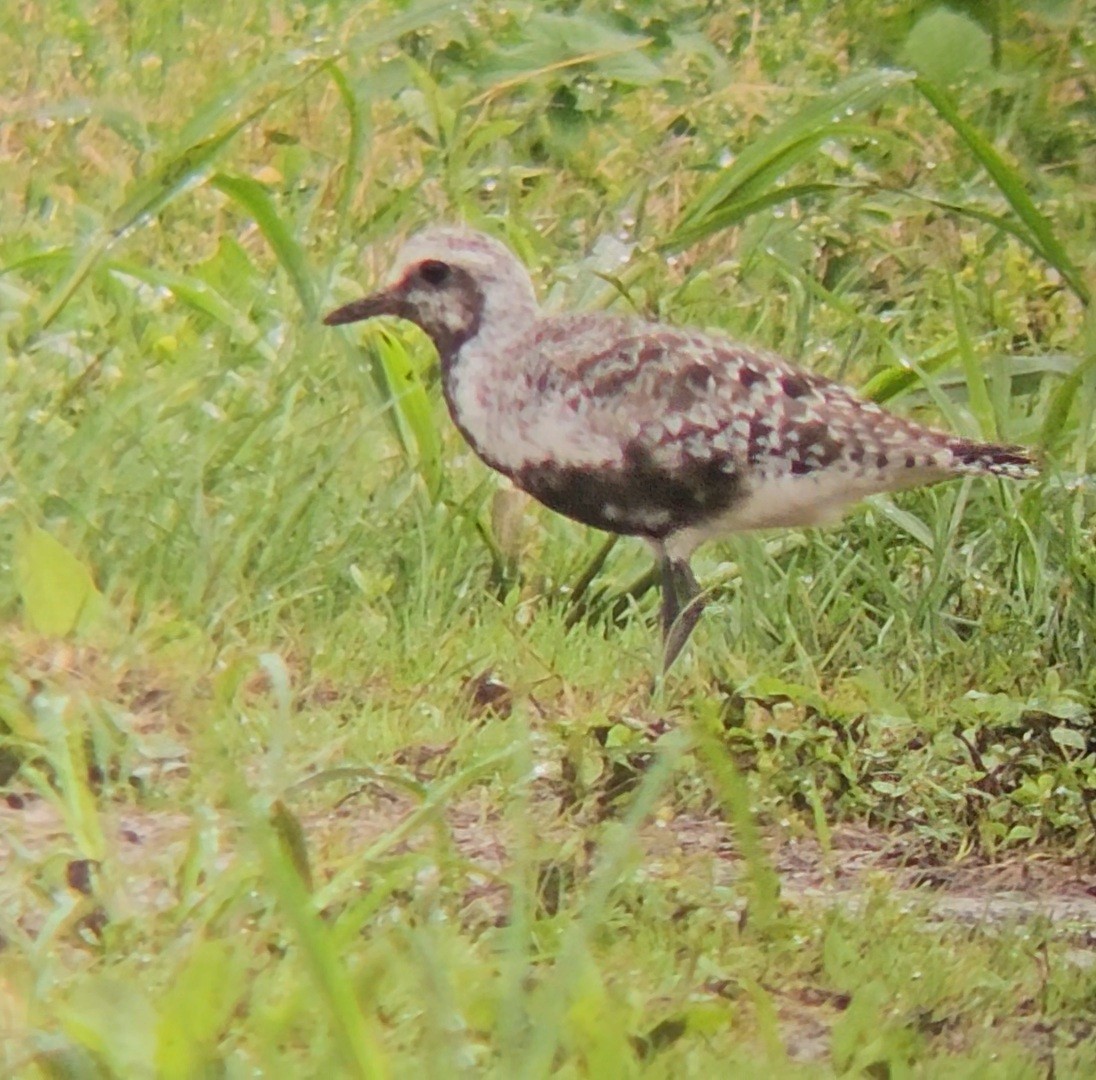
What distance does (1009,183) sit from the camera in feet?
13.6

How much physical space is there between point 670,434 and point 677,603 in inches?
10.9

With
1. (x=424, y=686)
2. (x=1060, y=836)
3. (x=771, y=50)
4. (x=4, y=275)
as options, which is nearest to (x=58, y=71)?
(x=4, y=275)

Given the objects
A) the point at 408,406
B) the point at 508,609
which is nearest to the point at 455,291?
the point at 408,406

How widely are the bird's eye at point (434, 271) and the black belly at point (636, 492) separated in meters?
0.38

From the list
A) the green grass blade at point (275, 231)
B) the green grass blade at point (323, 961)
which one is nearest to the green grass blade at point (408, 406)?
the green grass blade at point (275, 231)

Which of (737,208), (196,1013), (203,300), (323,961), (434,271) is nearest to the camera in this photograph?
(323,961)

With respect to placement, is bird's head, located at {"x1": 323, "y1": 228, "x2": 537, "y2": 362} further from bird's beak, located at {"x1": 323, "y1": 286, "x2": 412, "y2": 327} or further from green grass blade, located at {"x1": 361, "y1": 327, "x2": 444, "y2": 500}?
green grass blade, located at {"x1": 361, "y1": 327, "x2": 444, "y2": 500}

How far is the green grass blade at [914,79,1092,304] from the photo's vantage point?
4.08m

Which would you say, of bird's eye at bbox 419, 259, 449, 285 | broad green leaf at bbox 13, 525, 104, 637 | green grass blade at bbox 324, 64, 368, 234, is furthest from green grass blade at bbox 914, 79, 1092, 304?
broad green leaf at bbox 13, 525, 104, 637

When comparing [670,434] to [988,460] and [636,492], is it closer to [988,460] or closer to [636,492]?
[636,492]

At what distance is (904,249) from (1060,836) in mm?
1922

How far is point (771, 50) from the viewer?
19.8ft

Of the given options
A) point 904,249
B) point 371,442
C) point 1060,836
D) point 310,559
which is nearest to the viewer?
point 1060,836

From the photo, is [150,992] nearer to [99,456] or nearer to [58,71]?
[99,456]
